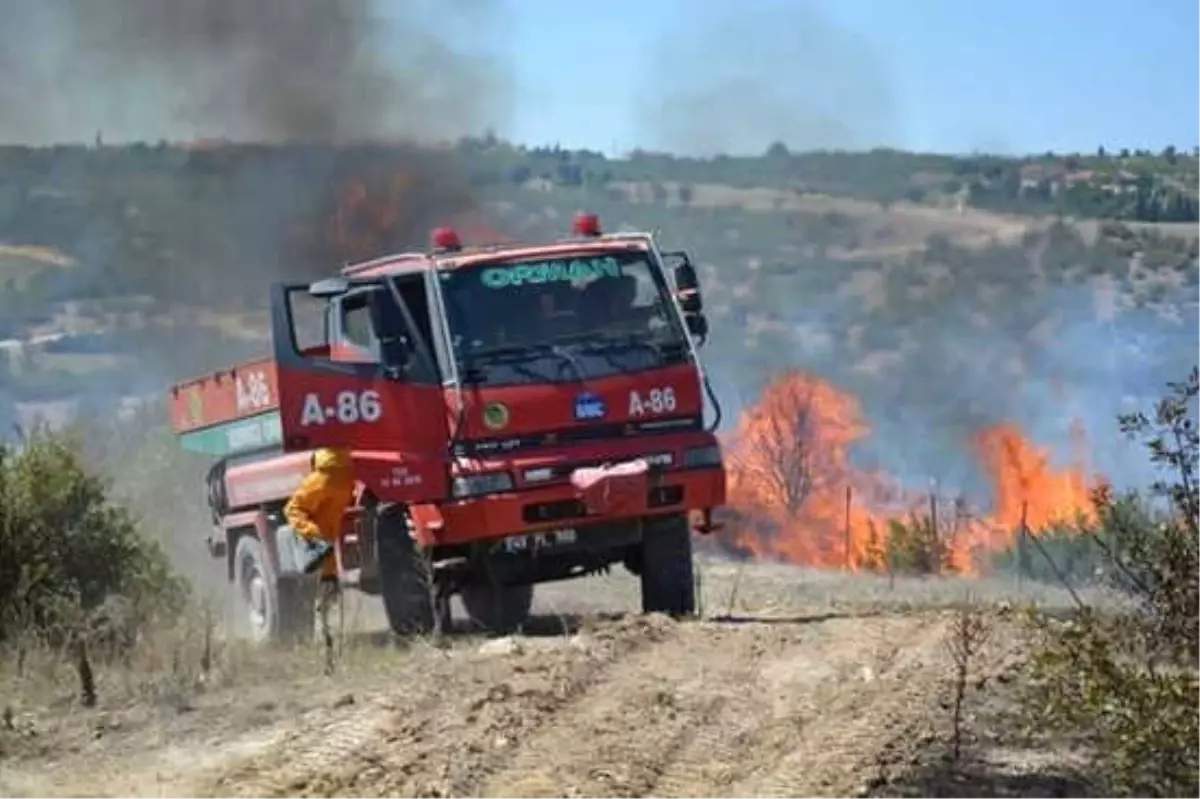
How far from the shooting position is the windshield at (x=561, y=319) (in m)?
12.7

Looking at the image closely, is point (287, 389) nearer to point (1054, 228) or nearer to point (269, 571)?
point (269, 571)

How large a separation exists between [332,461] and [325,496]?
0.77 ft

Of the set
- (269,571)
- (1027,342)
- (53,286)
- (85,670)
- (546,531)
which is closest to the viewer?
(85,670)

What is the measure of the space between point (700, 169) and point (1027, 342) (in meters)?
19.6

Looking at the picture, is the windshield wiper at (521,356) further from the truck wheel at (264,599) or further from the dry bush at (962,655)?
the dry bush at (962,655)

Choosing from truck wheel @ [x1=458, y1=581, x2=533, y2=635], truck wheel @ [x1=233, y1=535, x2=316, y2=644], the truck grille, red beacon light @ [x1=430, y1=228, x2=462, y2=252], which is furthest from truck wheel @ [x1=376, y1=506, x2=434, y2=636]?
red beacon light @ [x1=430, y1=228, x2=462, y2=252]

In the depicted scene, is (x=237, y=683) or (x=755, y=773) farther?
(x=237, y=683)

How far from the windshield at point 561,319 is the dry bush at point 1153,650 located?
6.49 metres

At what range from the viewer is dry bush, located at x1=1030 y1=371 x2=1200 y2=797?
244 inches

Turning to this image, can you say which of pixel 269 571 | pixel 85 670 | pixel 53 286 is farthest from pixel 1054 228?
pixel 85 670

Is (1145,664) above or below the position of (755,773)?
above

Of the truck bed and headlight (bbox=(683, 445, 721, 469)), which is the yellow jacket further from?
headlight (bbox=(683, 445, 721, 469))

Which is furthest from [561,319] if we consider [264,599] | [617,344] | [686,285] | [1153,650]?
[1153,650]

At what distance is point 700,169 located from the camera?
218 feet
